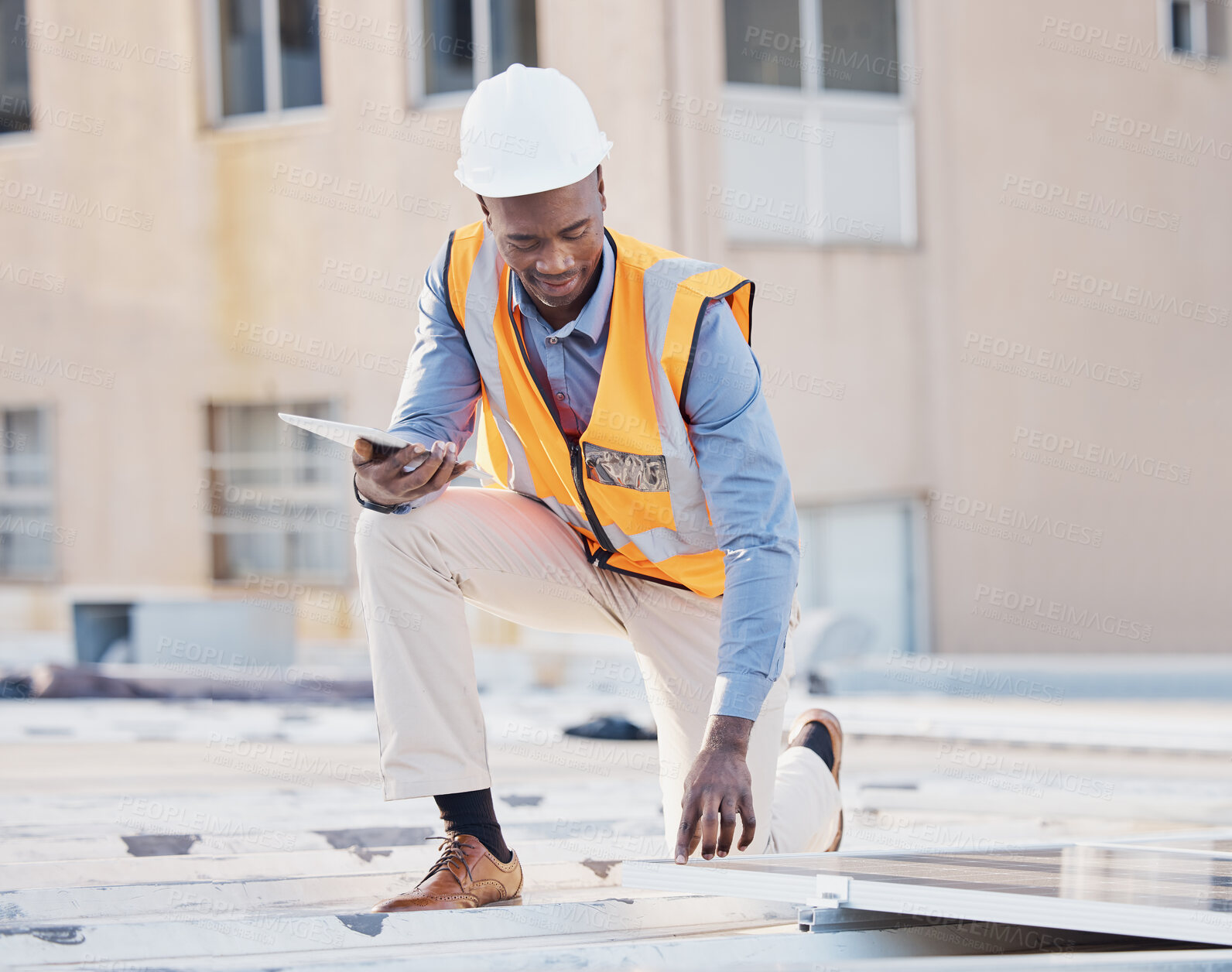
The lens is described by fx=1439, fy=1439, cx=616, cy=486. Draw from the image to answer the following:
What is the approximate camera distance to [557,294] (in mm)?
2682

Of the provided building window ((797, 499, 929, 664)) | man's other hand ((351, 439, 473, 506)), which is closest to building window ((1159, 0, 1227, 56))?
building window ((797, 499, 929, 664))

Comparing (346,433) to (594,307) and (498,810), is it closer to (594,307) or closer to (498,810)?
(594,307)

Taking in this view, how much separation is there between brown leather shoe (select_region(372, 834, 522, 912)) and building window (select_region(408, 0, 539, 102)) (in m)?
7.75

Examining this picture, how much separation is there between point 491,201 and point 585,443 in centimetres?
50

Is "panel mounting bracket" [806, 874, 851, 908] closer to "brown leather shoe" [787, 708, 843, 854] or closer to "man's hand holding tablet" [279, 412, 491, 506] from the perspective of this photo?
"man's hand holding tablet" [279, 412, 491, 506]

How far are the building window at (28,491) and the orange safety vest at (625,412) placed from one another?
855cm

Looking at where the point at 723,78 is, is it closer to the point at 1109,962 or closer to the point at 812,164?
the point at 812,164

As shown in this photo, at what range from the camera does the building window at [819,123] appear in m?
9.44

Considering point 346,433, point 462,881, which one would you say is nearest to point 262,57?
point 346,433

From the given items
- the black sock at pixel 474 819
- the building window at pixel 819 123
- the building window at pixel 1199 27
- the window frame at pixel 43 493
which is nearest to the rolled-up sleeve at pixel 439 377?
the black sock at pixel 474 819

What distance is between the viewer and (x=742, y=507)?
2.57 metres

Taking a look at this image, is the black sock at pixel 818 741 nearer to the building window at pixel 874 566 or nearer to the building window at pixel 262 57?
the building window at pixel 874 566

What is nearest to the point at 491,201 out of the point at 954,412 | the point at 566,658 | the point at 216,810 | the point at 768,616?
the point at 768,616

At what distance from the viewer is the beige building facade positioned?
951 cm
